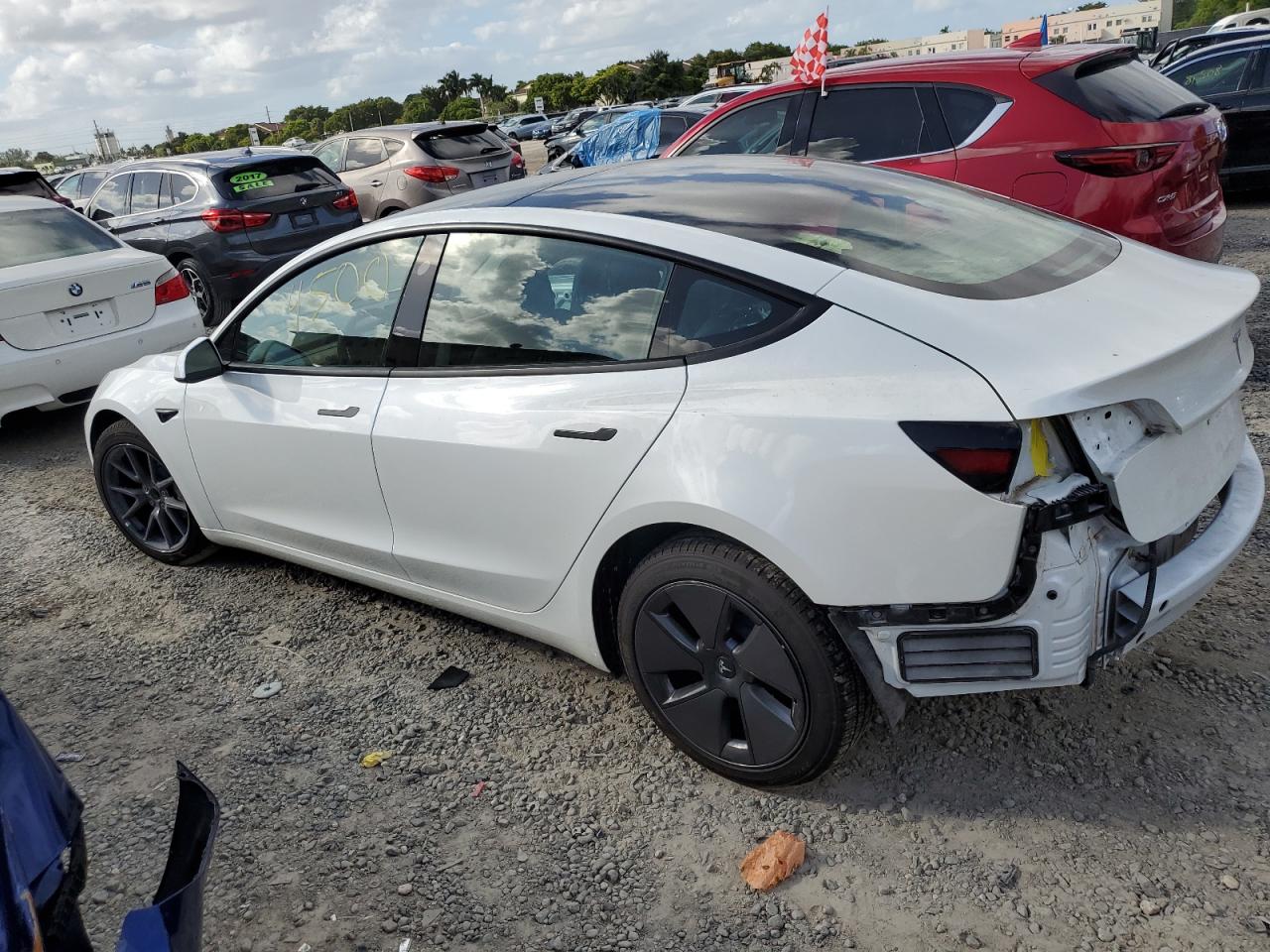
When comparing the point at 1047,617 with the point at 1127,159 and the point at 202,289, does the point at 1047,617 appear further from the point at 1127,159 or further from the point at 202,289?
the point at 202,289

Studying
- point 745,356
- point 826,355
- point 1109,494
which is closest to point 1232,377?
point 1109,494

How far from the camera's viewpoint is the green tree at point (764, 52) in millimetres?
A: 100250

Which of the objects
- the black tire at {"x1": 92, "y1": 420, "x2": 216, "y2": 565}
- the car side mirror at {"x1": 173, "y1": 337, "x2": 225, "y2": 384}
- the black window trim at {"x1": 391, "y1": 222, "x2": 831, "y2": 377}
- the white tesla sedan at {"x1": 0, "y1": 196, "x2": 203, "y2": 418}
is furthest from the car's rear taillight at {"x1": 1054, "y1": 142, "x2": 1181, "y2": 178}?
the white tesla sedan at {"x1": 0, "y1": 196, "x2": 203, "y2": 418}

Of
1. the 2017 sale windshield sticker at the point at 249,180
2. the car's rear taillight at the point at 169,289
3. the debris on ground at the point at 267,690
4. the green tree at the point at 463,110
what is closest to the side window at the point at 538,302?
the debris on ground at the point at 267,690

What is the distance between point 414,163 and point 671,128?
150 inches

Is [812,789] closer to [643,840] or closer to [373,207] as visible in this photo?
[643,840]

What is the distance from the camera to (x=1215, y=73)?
10016 mm

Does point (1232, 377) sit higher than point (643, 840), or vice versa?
point (1232, 377)

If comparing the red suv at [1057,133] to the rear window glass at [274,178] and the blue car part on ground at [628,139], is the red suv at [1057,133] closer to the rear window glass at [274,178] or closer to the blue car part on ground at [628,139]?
the rear window glass at [274,178]

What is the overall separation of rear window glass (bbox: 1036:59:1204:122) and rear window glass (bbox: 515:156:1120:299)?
218 cm

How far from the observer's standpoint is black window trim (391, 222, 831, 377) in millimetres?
2365

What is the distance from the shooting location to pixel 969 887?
7.47ft

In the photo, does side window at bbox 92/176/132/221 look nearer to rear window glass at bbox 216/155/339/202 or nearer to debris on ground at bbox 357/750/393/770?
rear window glass at bbox 216/155/339/202

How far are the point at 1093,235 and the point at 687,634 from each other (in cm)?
175
